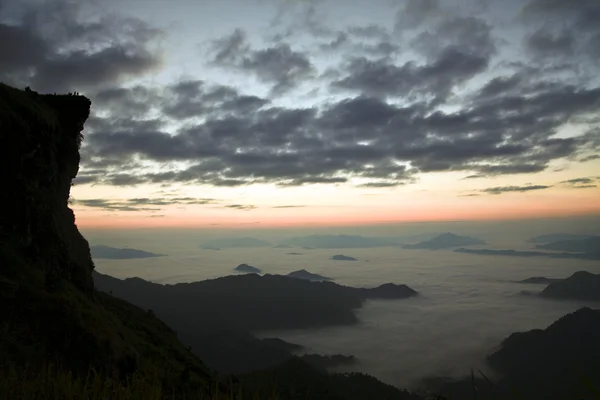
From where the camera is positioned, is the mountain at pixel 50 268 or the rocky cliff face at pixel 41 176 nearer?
the mountain at pixel 50 268

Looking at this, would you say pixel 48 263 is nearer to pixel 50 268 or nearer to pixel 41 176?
pixel 50 268

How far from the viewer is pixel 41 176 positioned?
2184cm

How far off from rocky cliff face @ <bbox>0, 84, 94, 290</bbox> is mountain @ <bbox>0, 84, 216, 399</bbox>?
0.19 ft

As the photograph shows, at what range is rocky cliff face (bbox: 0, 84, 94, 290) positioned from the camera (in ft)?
62.8

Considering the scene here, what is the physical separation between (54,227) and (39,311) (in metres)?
7.75

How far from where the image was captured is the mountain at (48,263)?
51.0 feet

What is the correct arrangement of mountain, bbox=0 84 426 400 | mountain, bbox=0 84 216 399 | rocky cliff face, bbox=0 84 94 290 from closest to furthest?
1. mountain, bbox=0 84 426 400
2. mountain, bbox=0 84 216 399
3. rocky cliff face, bbox=0 84 94 290

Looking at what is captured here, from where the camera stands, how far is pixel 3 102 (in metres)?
19.7

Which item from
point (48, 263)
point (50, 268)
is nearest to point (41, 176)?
point (48, 263)

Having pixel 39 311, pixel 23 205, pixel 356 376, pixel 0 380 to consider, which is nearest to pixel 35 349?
pixel 39 311

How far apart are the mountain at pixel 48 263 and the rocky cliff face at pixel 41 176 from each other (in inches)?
2.3

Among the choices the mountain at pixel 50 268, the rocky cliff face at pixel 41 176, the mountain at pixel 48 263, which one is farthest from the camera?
the rocky cliff face at pixel 41 176

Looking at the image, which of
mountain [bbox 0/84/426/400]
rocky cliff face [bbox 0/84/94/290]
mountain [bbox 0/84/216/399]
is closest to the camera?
mountain [bbox 0/84/426/400]

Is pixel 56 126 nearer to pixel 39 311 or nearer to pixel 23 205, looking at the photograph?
pixel 23 205
